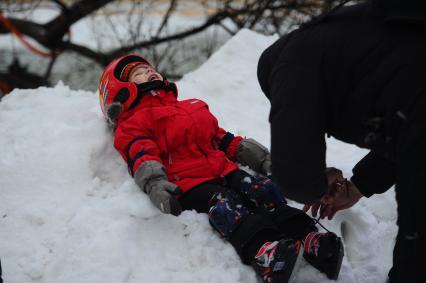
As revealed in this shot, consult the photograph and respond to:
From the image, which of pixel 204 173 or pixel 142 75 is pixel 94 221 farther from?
pixel 142 75

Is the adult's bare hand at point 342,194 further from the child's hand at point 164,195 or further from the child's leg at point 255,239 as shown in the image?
the child's hand at point 164,195

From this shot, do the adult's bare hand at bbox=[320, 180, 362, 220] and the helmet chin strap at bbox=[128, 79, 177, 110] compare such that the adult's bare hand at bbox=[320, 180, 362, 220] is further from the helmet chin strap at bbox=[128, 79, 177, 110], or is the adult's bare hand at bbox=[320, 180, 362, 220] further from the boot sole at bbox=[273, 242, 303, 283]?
the helmet chin strap at bbox=[128, 79, 177, 110]

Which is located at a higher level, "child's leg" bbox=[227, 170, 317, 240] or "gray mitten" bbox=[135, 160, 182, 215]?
"gray mitten" bbox=[135, 160, 182, 215]

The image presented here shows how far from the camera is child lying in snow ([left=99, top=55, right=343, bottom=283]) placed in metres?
1.85

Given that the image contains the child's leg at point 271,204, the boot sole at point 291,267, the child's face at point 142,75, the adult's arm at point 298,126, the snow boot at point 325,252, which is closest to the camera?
the adult's arm at point 298,126

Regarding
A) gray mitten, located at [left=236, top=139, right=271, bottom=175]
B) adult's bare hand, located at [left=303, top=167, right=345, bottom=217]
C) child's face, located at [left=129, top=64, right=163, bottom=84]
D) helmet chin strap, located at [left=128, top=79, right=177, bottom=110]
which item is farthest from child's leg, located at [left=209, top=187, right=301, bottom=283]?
child's face, located at [left=129, top=64, right=163, bottom=84]

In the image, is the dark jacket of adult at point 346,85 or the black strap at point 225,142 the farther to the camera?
the black strap at point 225,142

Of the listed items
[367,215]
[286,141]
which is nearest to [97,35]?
[367,215]

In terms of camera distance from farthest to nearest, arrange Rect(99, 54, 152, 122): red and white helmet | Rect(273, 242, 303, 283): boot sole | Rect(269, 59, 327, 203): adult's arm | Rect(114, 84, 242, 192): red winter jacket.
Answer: Rect(99, 54, 152, 122): red and white helmet → Rect(114, 84, 242, 192): red winter jacket → Rect(273, 242, 303, 283): boot sole → Rect(269, 59, 327, 203): adult's arm

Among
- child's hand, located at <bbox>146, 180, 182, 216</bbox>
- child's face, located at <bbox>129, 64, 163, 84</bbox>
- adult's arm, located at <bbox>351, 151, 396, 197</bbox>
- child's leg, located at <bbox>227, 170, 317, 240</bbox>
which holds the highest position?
adult's arm, located at <bbox>351, 151, 396, 197</bbox>

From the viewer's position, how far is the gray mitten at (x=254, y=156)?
Result: 7.91 feet

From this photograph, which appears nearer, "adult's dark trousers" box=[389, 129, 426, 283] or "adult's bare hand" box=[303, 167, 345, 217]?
"adult's dark trousers" box=[389, 129, 426, 283]

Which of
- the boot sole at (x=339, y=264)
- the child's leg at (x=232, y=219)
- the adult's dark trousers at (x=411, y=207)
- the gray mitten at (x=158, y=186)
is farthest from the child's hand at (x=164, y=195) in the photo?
the adult's dark trousers at (x=411, y=207)

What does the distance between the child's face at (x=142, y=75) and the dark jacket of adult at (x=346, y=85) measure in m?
1.24
